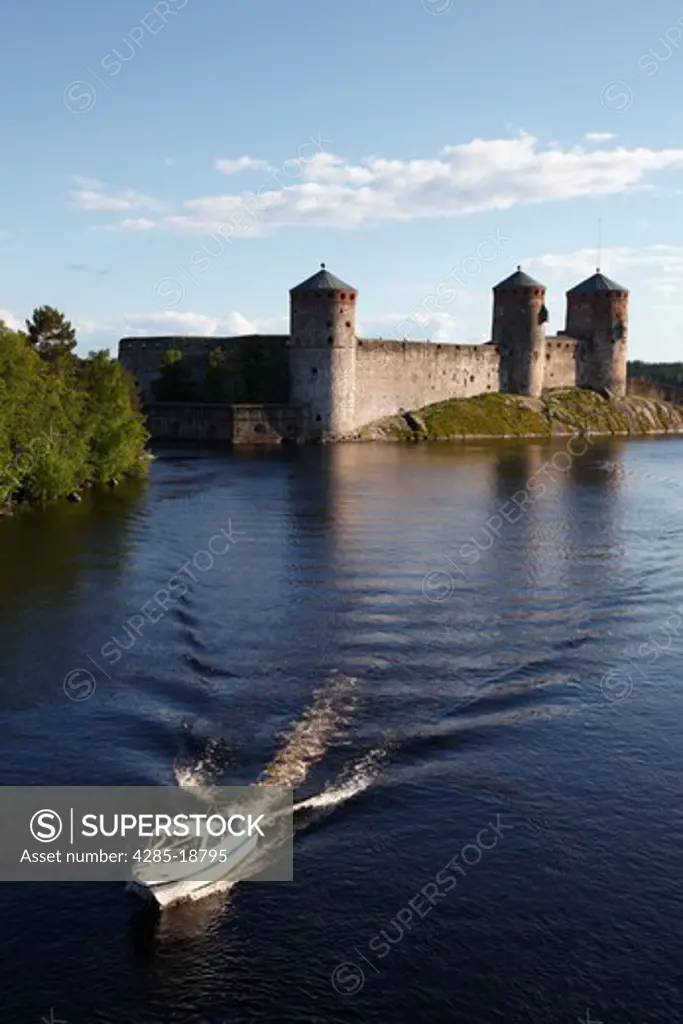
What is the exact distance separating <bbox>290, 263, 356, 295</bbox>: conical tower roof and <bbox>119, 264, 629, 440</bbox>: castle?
3.3 inches

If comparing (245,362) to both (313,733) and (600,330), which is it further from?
(313,733)

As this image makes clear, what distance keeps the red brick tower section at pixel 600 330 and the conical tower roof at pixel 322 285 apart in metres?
38.8

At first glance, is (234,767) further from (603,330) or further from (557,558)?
(603,330)

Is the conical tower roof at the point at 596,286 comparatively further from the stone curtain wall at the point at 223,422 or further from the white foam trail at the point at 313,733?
the white foam trail at the point at 313,733

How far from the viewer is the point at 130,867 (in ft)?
48.2

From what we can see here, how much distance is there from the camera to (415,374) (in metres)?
94.9

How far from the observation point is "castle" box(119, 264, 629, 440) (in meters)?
83.2

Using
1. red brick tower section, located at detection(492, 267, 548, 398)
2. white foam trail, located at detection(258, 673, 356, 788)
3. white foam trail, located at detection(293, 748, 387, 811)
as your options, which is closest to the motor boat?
white foam trail, located at detection(293, 748, 387, 811)

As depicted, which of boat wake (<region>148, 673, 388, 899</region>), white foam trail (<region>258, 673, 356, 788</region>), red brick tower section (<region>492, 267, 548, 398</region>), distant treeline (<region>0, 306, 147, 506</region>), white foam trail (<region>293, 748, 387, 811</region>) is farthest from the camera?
red brick tower section (<region>492, 267, 548, 398</region>)

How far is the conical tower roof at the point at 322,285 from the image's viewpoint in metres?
81.6

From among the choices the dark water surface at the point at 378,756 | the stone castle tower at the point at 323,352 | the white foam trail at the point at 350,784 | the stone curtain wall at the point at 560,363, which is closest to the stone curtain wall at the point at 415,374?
the stone castle tower at the point at 323,352

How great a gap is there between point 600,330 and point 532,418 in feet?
55.4

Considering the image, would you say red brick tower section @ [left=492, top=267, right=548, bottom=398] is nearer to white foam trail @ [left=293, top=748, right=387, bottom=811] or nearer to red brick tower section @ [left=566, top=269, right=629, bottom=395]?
red brick tower section @ [left=566, top=269, right=629, bottom=395]

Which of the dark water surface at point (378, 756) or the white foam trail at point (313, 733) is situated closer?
the dark water surface at point (378, 756)
